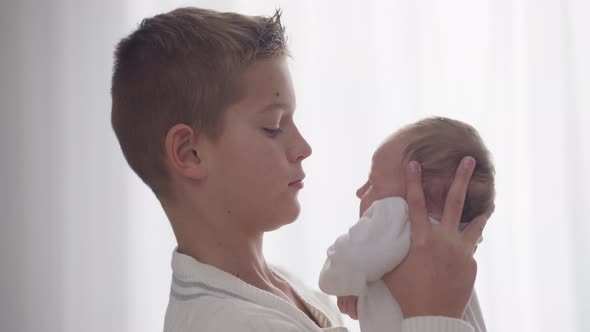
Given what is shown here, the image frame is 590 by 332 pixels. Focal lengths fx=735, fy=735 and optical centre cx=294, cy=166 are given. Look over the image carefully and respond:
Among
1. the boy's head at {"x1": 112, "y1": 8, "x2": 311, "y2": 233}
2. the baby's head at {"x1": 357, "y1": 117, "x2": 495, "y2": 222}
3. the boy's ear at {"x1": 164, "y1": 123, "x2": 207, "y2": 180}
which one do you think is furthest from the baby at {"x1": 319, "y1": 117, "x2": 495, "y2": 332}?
the boy's ear at {"x1": 164, "y1": 123, "x2": 207, "y2": 180}

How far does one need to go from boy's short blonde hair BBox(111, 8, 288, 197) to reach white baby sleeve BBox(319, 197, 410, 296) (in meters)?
0.27

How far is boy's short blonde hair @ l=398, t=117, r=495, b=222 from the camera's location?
1173 millimetres

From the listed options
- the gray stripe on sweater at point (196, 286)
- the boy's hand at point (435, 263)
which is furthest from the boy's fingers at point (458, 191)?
the gray stripe on sweater at point (196, 286)

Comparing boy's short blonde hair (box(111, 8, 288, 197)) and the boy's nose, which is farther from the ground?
boy's short blonde hair (box(111, 8, 288, 197))

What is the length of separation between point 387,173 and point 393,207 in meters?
0.07

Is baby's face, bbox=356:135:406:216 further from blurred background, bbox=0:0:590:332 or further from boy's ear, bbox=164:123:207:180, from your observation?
blurred background, bbox=0:0:590:332

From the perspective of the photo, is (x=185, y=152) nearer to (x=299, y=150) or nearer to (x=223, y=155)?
(x=223, y=155)

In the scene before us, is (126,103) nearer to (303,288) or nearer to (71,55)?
(303,288)

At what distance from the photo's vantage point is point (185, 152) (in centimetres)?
115

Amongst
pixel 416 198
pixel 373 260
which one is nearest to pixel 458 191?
pixel 416 198

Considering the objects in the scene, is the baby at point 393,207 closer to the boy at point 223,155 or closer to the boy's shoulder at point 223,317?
the boy at point 223,155

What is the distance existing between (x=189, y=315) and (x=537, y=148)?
5.58ft

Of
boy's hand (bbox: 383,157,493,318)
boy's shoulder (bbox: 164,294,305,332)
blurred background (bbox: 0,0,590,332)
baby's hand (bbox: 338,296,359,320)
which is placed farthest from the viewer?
blurred background (bbox: 0,0,590,332)

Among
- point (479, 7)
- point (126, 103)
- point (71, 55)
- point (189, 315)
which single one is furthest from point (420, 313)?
point (71, 55)
